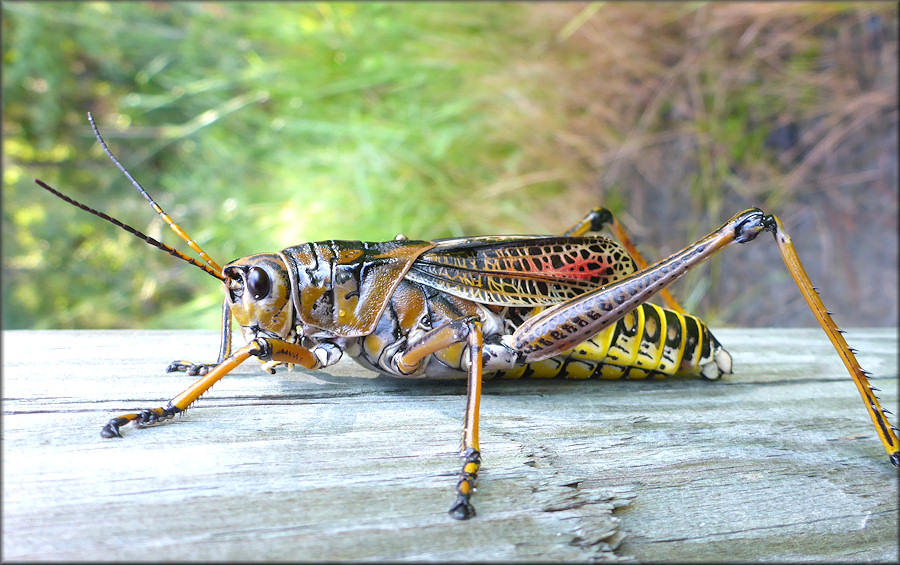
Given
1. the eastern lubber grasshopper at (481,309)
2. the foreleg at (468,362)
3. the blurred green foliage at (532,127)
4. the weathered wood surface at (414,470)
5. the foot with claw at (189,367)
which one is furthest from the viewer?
the blurred green foliage at (532,127)

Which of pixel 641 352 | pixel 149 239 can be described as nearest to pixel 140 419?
pixel 149 239

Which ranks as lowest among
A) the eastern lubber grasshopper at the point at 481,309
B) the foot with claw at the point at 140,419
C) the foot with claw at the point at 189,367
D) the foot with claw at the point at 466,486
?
the foot with claw at the point at 466,486

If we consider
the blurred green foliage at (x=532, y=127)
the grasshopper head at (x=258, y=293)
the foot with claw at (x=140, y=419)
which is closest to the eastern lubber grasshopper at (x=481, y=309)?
the grasshopper head at (x=258, y=293)

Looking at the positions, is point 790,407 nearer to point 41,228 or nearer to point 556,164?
point 556,164

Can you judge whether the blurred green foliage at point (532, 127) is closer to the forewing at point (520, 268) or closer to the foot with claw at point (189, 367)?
the foot with claw at point (189, 367)

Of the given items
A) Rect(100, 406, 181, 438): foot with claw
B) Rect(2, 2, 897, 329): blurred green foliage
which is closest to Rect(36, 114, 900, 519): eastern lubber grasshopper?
Rect(100, 406, 181, 438): foot with claw

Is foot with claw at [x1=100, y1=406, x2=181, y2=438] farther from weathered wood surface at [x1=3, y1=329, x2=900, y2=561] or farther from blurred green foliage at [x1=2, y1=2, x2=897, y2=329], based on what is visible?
blurred green foliage at [x1=2, y1=2, x2=897, y2=329]

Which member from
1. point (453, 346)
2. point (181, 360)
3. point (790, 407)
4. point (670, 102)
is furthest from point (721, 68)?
point (181, 360)
